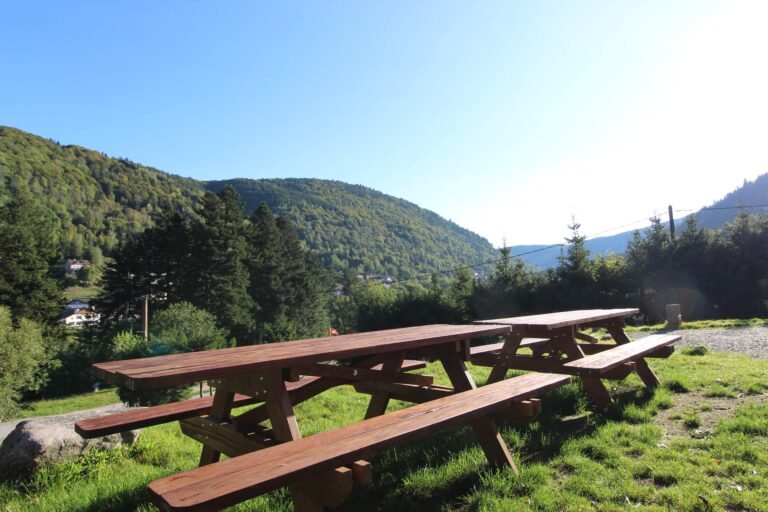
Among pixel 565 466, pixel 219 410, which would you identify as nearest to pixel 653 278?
pixel 565 466

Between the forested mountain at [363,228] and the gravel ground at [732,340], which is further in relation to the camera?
the forested mountain at [363,228]

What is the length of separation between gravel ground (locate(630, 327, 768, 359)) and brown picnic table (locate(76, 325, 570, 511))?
717 centimetres

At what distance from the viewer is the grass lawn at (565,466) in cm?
250

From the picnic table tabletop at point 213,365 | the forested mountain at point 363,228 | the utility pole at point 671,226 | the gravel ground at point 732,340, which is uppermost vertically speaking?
the forested mountain at point 363,228

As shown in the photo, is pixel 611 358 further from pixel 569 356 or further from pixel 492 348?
pixel 492 348

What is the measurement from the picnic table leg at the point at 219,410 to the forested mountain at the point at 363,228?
86404 mm

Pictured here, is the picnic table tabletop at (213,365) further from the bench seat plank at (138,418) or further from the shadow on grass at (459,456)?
the shadow on grass at (459,456)

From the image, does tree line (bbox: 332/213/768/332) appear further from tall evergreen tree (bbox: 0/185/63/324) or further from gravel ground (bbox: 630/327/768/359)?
tall evergreen tree (bbox: 0/185/63/324)

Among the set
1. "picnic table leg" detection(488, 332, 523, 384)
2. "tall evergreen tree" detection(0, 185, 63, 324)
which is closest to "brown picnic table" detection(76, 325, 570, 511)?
"picnic table leg" detection(488, 332, 523, 384)

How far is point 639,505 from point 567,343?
8.03 feet

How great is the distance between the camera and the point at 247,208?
10756 cm

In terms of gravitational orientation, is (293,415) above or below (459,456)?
above

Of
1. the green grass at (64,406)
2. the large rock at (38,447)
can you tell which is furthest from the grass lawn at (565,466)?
the green grass at (64,406)

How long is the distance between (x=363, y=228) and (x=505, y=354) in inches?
4487
